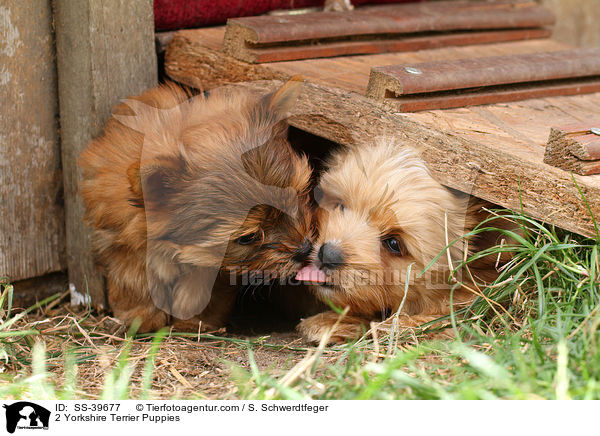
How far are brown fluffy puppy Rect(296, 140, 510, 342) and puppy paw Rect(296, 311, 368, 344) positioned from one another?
3cm

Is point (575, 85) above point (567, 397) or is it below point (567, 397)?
above

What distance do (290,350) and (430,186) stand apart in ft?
3.45

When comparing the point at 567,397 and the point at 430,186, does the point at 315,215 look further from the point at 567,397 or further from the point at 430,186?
the point at 567,397

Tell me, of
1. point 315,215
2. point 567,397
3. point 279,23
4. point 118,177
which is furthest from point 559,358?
point 279,23

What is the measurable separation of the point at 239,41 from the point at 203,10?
72 cm

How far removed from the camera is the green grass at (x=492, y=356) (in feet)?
7.19

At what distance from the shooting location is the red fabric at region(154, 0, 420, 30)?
13.6 ft

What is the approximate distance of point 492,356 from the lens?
Result: 8.57ft

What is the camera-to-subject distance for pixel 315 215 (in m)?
3.21

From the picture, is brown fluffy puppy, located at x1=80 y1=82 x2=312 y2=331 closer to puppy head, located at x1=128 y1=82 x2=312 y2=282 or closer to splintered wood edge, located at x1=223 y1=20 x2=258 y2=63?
puppy head, located at x1=128 y1=82 x2=312 y2=282

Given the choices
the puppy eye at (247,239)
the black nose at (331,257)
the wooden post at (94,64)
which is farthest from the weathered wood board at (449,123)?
the puppy eye at (247,239)

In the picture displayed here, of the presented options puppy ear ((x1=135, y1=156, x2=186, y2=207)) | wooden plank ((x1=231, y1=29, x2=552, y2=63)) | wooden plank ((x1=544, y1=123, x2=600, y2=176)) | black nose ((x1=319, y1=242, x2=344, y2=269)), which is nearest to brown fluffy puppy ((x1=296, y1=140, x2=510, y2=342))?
black nose ((x1=319, y1=242, x2=344, y2=269))
